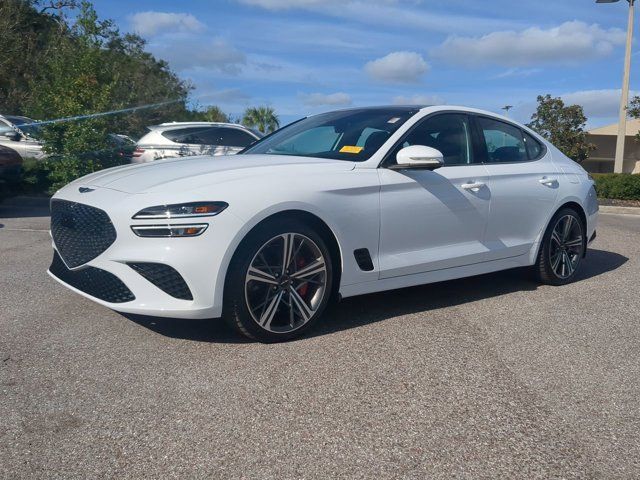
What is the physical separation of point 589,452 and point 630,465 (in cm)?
17

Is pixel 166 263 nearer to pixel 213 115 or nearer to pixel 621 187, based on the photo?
pixel 621 187

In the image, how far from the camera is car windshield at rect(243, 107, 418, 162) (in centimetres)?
476

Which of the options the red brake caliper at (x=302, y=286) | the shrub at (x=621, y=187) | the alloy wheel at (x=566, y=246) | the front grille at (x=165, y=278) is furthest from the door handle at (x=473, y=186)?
the shrub at (x=621, y=187)

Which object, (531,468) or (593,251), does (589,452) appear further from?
(593,251)

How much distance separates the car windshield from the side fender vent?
0.67 m

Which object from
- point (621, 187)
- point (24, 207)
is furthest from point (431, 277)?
point (621, 187)

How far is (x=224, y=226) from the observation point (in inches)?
149

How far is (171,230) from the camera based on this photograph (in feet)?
12.2

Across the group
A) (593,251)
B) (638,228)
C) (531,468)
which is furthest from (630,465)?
(638,228)

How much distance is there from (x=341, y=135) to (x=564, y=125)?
3353 centimetres

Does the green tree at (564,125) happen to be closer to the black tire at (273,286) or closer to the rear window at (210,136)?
the rear window at (210,136)

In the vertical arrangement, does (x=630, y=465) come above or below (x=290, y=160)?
below

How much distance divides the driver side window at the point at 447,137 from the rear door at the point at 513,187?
6.5 inches

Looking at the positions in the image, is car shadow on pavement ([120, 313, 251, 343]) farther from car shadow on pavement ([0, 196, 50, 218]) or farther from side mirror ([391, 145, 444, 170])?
car shadow on pavement ([0, 196, 50, 218])
